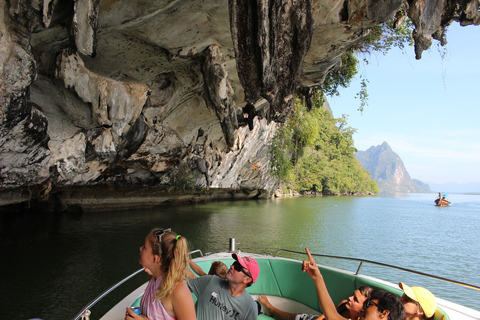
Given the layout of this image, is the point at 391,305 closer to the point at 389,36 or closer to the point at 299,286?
the point at 299,286

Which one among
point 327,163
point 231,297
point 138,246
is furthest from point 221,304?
point 327,163

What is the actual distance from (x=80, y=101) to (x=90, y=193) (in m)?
9.94

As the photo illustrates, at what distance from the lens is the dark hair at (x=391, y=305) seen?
6.13 feet

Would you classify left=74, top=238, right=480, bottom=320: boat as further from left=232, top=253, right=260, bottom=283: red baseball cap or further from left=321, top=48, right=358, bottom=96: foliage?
left=321, top=48, right=358, bottom=96: foliage

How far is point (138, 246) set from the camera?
29.2 feet

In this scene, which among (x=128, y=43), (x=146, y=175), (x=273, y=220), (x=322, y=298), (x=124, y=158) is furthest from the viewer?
(x=273, y=220)

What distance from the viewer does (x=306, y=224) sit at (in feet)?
49.3

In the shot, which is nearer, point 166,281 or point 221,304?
point 166,281

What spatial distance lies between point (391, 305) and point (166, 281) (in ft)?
4.38

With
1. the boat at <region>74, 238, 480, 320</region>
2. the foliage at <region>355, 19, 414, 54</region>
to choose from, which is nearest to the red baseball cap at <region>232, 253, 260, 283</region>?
the boat at <region>74, 238, 480, 320</region>

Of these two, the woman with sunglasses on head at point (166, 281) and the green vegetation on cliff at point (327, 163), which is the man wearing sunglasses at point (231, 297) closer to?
the woman with sunglasses on head at point (166, 281)

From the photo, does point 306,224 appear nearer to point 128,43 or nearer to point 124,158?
point 124,158

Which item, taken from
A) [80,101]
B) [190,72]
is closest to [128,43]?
[80,101]

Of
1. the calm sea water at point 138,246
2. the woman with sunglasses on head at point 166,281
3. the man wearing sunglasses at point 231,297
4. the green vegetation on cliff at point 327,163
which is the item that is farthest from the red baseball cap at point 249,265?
the green vegetation on cliff at point 327,163
